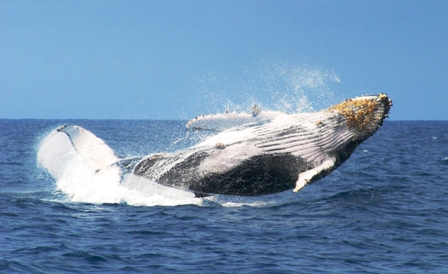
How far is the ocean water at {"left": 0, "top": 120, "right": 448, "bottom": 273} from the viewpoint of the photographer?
8.70 meters

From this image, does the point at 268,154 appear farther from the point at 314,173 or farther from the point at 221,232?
the point at 221,232

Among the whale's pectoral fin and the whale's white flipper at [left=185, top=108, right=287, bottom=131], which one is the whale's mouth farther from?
the whale's white flipper at [left=185, top=108, right=287, bottom=131]

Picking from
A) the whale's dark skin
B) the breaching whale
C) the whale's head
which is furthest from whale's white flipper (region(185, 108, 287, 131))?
the whale's head

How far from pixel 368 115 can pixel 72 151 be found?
6.12m

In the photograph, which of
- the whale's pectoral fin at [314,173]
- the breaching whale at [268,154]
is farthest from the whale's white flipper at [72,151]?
the whale's pectoral fin at [314,173]

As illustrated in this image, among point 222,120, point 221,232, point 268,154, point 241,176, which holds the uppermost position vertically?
point 222,120

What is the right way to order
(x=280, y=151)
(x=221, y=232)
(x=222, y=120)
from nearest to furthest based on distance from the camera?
(x=221, y=232) → (x=280, y=151) → (x=222, y=120)

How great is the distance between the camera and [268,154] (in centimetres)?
1121

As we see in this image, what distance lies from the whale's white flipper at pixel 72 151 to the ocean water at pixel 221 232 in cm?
50

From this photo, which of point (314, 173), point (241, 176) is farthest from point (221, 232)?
point (314, 173)

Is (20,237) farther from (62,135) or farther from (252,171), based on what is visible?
(252,171)

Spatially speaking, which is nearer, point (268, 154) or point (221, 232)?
point (221, 232)

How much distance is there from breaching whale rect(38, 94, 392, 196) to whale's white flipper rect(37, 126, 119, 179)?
1.09ft

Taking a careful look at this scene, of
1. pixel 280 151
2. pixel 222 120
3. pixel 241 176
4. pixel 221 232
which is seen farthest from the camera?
pixel 222 120
